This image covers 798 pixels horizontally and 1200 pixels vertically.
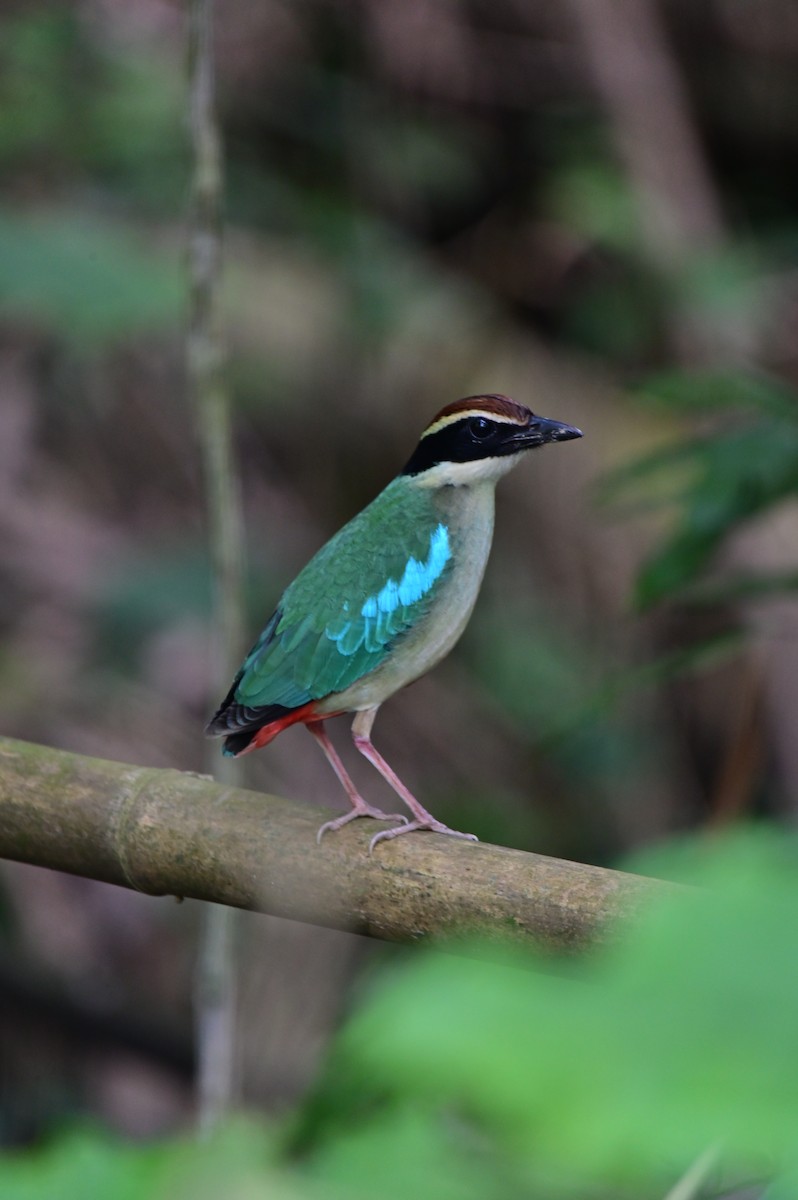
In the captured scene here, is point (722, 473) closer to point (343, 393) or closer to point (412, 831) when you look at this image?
point (412, 831)

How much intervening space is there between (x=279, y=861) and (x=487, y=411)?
51.7 inches

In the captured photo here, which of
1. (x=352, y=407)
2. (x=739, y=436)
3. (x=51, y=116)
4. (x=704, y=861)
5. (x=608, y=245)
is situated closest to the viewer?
(x=704, y=861)

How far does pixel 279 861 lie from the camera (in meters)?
2.66

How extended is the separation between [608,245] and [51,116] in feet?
10.5

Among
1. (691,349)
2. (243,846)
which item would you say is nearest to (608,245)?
(691,349)

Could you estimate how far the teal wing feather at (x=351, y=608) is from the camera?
3330 mm

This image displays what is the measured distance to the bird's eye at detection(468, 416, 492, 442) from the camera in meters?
3.49

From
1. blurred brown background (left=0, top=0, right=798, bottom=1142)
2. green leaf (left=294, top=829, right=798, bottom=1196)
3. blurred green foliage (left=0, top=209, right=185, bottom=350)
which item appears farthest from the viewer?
blurred brown background (left=0, top=0, right=798, bottom=1142)

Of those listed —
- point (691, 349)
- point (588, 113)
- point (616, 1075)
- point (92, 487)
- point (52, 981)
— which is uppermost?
point (588, 113)

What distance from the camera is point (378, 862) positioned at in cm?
255

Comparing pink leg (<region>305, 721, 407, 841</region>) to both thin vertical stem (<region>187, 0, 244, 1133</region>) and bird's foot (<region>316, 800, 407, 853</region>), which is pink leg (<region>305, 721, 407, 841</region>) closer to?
bird's foot (<region>316, 800, 407, 853</region>)

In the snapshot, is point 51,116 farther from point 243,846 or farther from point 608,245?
point 243,846

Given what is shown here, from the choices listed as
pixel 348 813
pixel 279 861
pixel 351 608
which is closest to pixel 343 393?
pixel 351 608

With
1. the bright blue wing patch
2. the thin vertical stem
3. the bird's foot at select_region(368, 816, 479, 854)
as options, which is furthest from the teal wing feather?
the thin vertical stem
